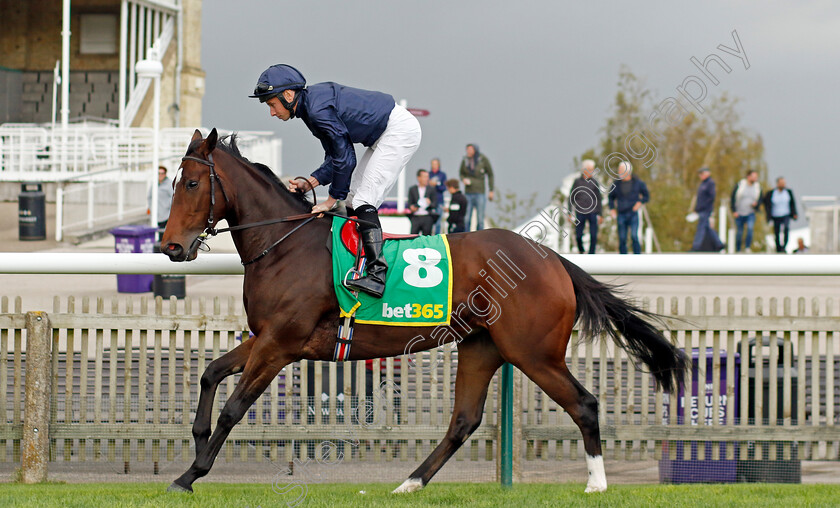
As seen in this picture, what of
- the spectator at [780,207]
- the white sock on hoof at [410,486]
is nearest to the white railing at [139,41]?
the spectator at [780,207]

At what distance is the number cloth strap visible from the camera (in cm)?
513

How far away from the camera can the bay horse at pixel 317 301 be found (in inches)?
200

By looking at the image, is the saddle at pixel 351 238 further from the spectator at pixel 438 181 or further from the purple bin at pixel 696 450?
the spectator at pixel 438 181

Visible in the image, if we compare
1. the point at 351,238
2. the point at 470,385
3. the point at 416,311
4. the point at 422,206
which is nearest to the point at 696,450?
the point at 470,385

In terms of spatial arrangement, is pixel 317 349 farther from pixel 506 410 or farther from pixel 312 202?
pixel 506 410

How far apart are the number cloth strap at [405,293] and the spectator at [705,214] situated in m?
15.0

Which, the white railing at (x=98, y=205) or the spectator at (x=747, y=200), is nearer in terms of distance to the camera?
the spectator at (x=747, y=200)

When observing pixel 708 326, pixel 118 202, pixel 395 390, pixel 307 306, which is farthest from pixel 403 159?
pixel 118 202

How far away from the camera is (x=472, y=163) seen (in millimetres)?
19719

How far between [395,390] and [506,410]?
0.78 meters

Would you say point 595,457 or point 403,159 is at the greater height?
point 403,159

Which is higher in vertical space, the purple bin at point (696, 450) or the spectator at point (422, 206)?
the spectator at point (422, 206)

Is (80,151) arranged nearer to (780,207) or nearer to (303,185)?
(780,207)

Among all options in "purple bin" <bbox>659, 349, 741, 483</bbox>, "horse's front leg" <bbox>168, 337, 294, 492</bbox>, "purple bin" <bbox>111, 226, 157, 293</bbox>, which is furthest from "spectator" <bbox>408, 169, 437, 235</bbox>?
"horse's front leg" <bbox>168, 337, 294, 492</bbox>
